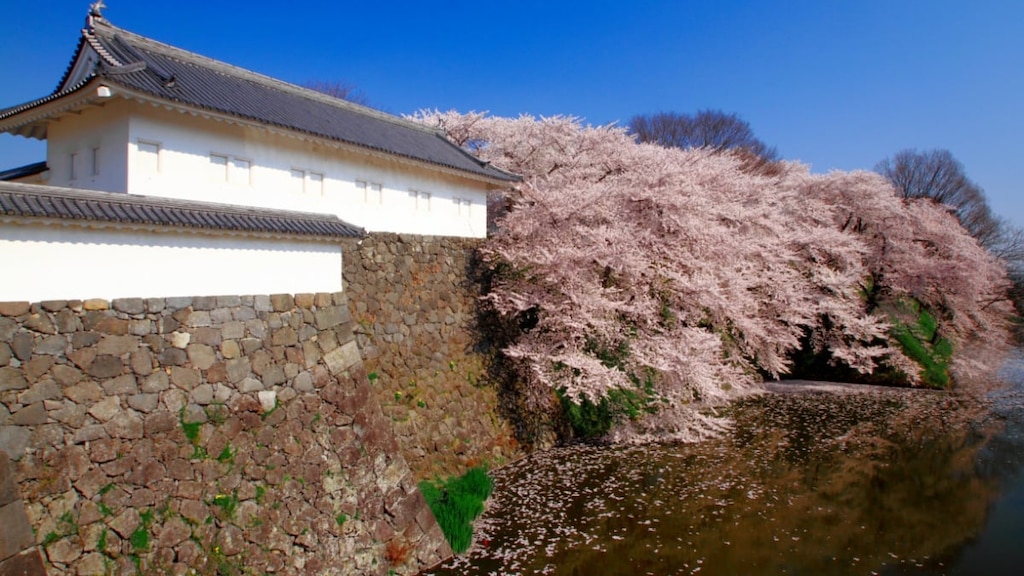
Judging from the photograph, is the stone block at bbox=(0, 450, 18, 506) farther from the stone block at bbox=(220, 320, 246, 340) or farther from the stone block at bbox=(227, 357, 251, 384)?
the stone block at bbox=(220, 320, 246, 340)

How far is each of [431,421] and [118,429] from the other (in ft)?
17.5

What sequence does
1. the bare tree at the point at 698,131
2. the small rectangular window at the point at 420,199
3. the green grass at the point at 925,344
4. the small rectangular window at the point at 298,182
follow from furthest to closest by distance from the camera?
the bare tree at the point at 698,131 → the green grass at the point at 925,344 → the small rectangular window at the point at 420,199 → the small rectangular window at the point at 298,182

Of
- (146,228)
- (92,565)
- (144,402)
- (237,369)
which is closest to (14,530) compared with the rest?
(92,565)

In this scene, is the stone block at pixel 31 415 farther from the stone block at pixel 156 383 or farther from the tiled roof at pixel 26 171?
the tiled roof at pixel 26 171

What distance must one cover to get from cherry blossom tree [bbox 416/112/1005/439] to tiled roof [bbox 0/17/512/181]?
2327 mm

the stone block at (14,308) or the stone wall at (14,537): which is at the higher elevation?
the stone block at (14,308)

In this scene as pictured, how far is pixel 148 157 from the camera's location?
7.77m

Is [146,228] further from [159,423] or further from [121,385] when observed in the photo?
[159,423]

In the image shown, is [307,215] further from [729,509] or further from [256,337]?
[729,509]

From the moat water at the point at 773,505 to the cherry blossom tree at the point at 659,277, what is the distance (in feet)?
5.27

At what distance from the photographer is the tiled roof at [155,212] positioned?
5406mm

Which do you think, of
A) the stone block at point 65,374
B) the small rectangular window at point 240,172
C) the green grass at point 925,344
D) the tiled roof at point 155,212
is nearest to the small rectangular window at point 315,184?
the small rectangular window at point 240,172

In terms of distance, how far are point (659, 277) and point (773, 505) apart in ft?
18.3

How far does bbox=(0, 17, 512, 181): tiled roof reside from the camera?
766 centimetres
